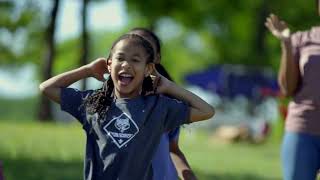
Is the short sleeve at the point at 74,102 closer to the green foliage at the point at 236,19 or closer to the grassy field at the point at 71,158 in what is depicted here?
the grassy field at the point at 71,158

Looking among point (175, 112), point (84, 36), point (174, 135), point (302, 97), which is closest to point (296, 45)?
point (302, 97)

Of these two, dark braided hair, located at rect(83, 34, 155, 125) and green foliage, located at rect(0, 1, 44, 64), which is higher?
dark braided hair, located at rect(83, 34, 155, 125)

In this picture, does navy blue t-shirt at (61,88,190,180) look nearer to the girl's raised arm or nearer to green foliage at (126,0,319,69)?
the girl's raised arm

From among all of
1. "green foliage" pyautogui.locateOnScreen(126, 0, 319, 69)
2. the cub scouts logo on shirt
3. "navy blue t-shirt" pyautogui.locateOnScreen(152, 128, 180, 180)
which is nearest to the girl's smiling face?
the cub scouts logo on shirt

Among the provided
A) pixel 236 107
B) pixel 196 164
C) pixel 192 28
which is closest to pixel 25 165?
pixel 196 164

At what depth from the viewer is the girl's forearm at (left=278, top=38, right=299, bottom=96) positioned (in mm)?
4727

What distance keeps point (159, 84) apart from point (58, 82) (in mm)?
461

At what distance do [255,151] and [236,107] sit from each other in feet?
30.1

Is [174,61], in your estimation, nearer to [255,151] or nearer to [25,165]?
[255,151]

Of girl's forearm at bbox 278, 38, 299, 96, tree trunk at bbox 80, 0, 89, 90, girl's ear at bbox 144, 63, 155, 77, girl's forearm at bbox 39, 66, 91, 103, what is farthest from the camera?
tree trunk at bbox 80, 0, 89, 90

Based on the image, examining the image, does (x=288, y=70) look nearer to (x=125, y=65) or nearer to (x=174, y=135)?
(x=174, y=135)

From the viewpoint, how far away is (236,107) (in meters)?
26.5

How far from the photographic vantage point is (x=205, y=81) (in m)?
27.5

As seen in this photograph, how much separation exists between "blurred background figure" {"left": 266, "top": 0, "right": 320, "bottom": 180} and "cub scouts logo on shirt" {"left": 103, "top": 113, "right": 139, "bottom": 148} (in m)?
1.33
